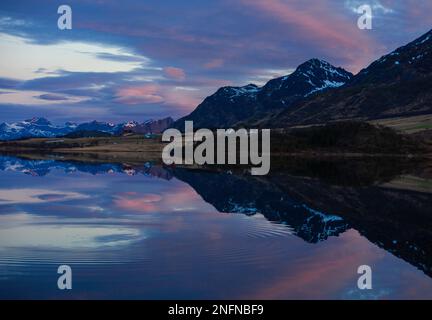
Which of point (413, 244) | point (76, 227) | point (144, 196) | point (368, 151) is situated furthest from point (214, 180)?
point (368, 151)

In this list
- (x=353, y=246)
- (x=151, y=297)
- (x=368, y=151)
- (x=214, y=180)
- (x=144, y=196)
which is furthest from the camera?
(x=368, y=151)

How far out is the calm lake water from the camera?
24969 mm

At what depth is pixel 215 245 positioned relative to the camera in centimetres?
3425

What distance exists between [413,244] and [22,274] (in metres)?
23.0

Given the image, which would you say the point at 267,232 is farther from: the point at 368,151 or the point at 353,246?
the point at 368,151

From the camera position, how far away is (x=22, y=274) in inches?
1043

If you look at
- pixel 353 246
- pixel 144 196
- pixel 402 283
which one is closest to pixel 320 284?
pixel 402 283

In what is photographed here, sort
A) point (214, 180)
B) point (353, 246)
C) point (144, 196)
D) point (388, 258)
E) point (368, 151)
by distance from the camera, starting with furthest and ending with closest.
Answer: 1. point (368, 151)
2. point (214, 180)
3. point (144, 196)
4. point (353, 246)
5. point (388, 258)

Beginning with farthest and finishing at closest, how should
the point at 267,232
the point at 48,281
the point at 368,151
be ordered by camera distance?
the point at 368,151, the point at 267,232, the point at 48,281

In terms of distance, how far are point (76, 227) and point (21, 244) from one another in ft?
22.8

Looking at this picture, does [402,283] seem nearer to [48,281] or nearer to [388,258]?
[388,258]

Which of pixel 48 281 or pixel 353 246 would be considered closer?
pixel 48 281

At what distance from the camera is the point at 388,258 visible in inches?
1264

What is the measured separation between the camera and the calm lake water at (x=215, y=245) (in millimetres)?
24969
